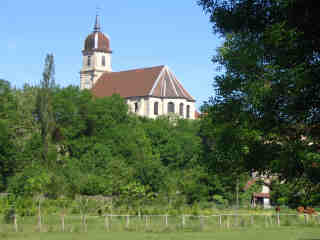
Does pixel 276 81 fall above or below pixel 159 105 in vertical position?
below

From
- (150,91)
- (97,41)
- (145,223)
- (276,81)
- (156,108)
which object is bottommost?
(145,223)

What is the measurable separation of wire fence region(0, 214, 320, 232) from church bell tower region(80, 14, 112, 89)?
98.6 meters

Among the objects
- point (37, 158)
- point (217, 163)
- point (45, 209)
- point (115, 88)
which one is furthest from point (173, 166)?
point (217, 163)

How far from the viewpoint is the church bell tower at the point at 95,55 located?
136000mm

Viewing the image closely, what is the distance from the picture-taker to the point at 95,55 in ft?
446

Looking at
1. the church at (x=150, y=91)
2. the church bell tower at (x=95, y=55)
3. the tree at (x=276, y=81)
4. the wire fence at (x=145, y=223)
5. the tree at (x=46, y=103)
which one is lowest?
the wire fence at (x=145, y=223)

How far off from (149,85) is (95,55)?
2785 cm

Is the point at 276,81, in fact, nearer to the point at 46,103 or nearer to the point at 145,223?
the point at 145,223

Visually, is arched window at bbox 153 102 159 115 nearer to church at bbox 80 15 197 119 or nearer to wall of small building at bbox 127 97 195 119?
church at bbox 80 15 197 119

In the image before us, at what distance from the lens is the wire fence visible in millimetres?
31984

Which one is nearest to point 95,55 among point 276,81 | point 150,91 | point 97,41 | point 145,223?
point 97,41

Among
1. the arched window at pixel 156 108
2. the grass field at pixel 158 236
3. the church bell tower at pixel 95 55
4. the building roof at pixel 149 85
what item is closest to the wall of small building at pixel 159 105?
the arched window at pixel 156 108

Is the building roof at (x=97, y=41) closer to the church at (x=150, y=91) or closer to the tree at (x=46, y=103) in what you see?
the church at (x=150, y=91)

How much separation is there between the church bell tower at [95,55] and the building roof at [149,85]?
57.6ft
